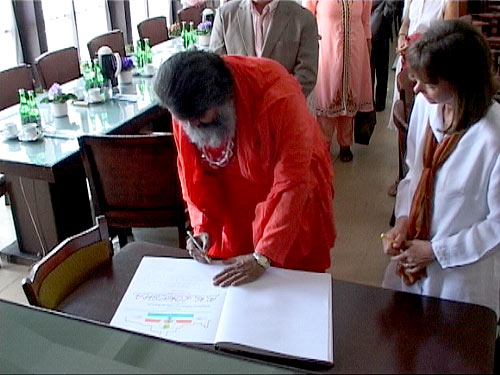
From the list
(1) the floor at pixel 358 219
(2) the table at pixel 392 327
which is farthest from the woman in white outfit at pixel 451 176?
(1) the floor at pixel 358 219

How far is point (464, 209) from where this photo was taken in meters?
1.46

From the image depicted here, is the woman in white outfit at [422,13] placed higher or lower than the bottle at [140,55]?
higher

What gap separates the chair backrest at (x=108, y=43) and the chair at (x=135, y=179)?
176 centimetres

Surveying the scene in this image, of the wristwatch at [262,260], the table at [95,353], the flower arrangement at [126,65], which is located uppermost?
the table at [95,353]

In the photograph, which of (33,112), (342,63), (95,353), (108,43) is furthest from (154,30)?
(95,353)

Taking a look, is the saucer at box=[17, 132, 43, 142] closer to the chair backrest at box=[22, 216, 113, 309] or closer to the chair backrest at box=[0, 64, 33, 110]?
the chair backrest at box=[0, 64, 33, 110]

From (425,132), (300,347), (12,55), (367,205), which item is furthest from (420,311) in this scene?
(12,55)

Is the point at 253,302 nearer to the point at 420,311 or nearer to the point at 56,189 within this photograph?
the point at 420,311

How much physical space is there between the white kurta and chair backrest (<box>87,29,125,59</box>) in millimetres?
2926

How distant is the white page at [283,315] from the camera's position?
1184mm

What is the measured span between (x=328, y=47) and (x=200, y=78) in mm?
2765

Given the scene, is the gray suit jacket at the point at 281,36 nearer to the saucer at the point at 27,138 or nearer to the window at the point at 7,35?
the saucer at the point at 27,138

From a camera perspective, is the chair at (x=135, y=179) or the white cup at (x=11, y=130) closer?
the chair at (x=135, y=179)

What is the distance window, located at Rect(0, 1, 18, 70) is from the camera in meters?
4.34
